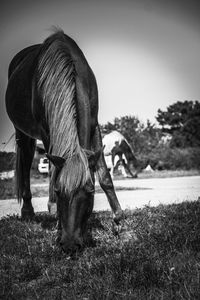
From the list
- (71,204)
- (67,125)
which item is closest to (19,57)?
(67,125)

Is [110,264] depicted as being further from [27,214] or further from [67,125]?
[27,214]

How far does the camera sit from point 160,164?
26.7 m

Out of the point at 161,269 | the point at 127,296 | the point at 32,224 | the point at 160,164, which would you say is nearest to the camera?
the point at 127,296

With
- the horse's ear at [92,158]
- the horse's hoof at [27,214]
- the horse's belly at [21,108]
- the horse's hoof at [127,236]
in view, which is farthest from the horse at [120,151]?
the horse's ear at [92,158]

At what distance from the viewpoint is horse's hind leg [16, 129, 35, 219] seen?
561cm

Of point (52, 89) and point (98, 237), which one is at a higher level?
point (52, 89)

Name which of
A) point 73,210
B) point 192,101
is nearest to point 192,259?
point 73,210

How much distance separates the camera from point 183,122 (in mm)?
52625

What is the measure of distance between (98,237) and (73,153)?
1.10 meters

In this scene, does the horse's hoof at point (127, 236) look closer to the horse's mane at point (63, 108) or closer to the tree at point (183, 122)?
the horse's mane at point (63, 108)

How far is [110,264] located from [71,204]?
0.60 metres

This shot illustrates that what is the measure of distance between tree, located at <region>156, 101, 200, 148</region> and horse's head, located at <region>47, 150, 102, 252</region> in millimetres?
40383

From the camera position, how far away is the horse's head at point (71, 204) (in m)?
2.83

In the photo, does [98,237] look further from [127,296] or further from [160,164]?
[160,164]
